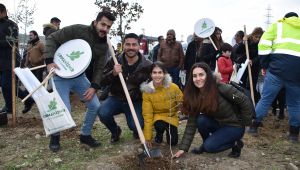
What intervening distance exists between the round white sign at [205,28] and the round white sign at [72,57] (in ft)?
12.3

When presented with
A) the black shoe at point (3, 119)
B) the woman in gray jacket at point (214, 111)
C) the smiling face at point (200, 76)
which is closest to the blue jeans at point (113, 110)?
the woman in gray jacket at point (214, 111)

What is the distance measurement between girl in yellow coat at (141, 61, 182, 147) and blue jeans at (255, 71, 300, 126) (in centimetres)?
157

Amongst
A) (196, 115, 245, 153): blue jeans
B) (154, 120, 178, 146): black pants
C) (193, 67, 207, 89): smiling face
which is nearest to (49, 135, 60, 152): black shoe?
(154, 120, 178, 146): black pants

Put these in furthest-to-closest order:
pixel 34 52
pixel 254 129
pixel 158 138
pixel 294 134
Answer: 1. pixel 34 52
2. pixel 254 129
3. pixel 294 134
4. pixel 158 138

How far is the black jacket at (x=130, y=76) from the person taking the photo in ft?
16.0

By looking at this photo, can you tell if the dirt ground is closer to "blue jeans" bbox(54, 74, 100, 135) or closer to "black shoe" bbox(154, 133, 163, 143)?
"black shoe" bbox(154, 133, 163, 143)

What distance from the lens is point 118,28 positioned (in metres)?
14.2

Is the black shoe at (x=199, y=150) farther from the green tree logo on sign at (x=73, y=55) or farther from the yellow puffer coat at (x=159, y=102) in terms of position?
the green tree logo on sign at (x=73, y=55)

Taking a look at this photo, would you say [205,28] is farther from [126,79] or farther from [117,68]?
[117,68]

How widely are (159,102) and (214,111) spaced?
74 centimetres

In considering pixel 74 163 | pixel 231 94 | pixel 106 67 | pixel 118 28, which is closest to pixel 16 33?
pixel 106 67

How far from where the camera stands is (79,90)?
4.89 m

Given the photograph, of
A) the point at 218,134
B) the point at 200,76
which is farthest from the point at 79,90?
the point at 218,134

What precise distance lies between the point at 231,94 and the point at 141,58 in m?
1.36
